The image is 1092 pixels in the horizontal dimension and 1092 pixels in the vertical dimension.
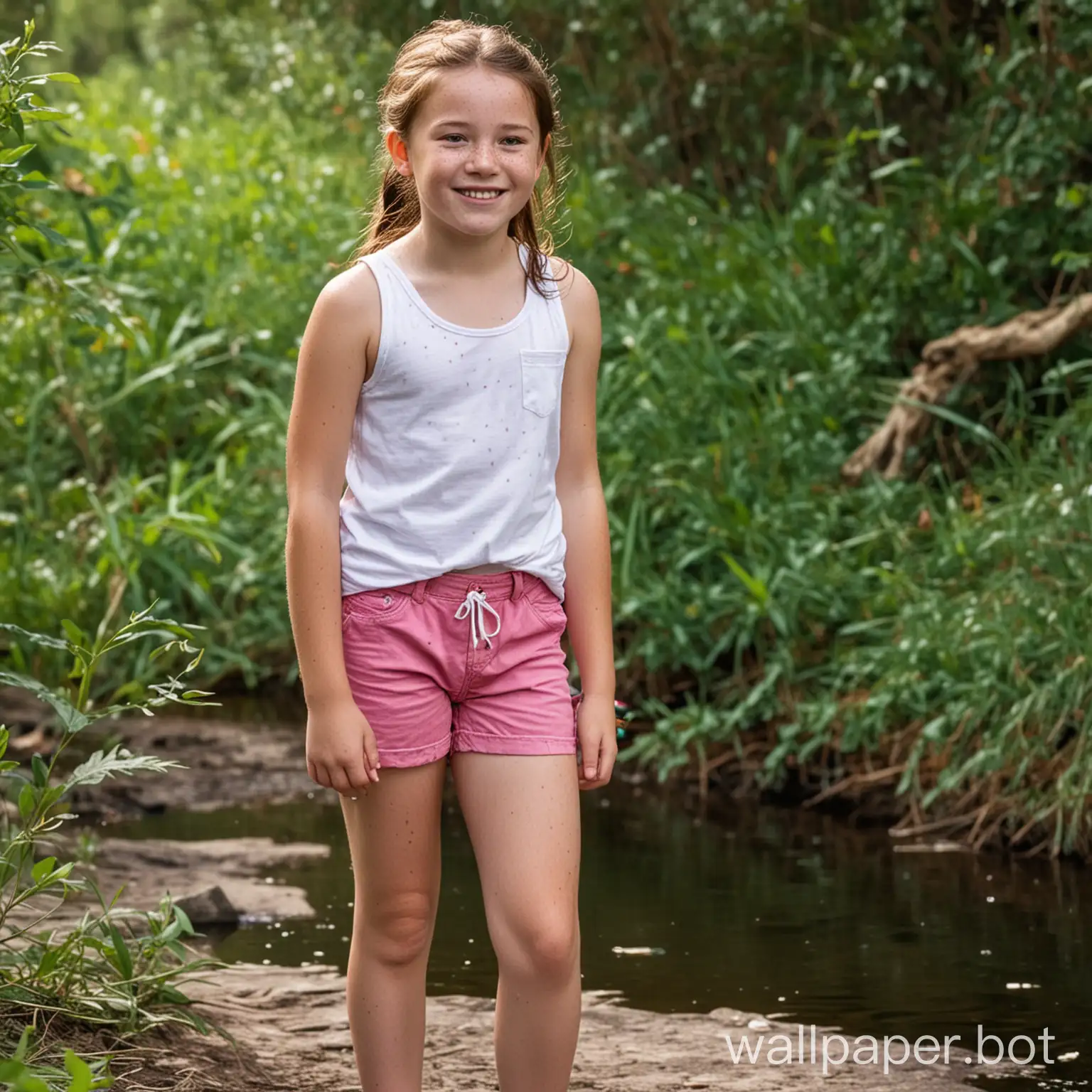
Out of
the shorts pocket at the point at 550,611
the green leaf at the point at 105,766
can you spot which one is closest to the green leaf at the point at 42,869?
the green leaf at the point at 105,766

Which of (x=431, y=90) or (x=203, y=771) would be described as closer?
(x=431, y=90)

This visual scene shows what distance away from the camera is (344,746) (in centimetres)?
254

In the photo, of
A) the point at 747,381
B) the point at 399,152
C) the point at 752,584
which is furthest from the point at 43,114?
the point at 747,381

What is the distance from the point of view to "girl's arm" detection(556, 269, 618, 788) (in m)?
2.73

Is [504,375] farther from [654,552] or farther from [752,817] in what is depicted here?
[654,552]

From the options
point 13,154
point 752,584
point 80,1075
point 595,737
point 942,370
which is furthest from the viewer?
point 942,370

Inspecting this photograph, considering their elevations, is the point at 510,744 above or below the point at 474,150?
below

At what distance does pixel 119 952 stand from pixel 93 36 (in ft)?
49.4

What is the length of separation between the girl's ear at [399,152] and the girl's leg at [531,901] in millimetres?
882

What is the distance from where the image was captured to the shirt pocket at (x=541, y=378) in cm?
267

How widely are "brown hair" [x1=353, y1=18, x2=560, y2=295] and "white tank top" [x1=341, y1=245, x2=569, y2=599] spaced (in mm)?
197

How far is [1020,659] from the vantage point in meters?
4.99

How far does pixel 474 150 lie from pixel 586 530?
580mm

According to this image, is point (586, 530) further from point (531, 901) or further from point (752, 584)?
point (752, 584)
